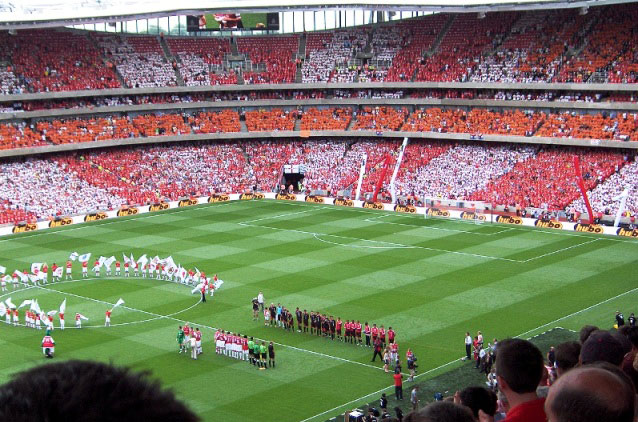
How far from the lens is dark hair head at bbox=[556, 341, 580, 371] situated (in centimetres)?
917

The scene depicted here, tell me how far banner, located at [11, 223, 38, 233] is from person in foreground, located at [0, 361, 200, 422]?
61858 millimetres

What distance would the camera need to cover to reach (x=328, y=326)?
3522cm

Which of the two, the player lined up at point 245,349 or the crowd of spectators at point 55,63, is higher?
the crowd of spectators at point 55,63

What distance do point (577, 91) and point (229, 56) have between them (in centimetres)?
3507

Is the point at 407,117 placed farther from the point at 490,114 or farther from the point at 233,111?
the point at 233,111

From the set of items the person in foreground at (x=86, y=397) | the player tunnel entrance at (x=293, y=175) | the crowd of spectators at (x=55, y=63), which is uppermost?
the crowd of spectators at (x=55, y=63)

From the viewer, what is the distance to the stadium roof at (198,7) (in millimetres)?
70938

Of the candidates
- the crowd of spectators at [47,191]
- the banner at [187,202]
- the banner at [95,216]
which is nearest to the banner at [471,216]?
the banner at [187,202]

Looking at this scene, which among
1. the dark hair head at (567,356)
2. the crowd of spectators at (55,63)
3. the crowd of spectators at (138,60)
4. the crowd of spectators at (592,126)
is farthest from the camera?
the crowd of spectators at (138,60)

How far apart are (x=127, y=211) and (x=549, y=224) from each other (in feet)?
107

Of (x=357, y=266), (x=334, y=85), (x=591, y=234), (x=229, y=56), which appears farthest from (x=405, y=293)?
(x=229, y=56)

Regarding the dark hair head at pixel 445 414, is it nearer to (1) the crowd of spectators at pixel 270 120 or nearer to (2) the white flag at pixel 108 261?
(2) the white flag at pixel 108 261

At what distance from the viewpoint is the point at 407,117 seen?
81125 mm

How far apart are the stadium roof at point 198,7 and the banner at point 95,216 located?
1809 cm
